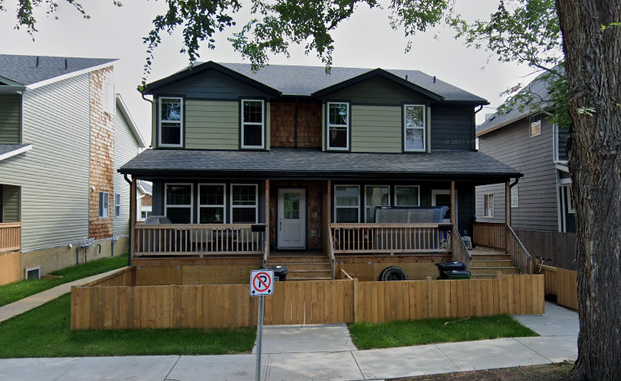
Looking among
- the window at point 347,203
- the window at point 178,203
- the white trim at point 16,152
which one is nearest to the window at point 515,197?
the window at point 347,203

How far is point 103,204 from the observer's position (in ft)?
68.5

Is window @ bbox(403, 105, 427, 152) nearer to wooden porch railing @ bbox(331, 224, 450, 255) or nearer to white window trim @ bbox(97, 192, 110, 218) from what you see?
wooden porch railing @ bbox(331, 224, 450, 255)

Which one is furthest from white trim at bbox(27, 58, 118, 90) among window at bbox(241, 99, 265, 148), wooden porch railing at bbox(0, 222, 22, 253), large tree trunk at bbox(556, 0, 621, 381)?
large tree trunk at bbox(556, 0, 621, 381)

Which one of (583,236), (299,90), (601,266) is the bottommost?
(601,266)

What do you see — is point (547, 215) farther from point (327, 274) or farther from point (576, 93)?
point (576, 93)

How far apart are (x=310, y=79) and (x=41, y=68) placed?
10.5 metres

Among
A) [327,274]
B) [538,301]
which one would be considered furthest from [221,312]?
[538,301]

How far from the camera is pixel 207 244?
1203 cm

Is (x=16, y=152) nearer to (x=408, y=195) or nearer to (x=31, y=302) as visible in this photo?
(x=31, y=302)

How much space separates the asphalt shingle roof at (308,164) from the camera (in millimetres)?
11953

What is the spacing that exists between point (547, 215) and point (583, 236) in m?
13.6

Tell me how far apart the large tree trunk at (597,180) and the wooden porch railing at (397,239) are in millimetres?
6674

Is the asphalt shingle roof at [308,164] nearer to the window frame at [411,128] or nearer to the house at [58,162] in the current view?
the window frame at [411,128]

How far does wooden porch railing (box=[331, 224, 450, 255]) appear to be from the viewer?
1205cm
